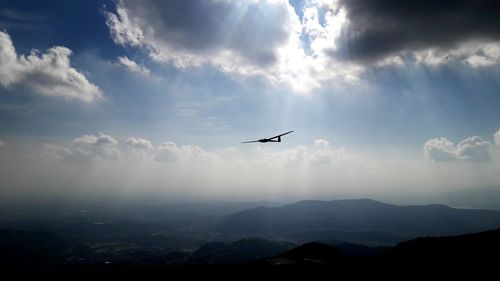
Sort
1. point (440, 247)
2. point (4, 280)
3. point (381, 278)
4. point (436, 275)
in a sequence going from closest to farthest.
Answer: point (436, 275)
point (381, 278)
point (440, 247)
point (4, 280)

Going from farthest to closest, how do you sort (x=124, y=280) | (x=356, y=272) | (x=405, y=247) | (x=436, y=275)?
(x=124, y=280), (x=405, y=247), (x=356, y=272), (x=436, y=275)

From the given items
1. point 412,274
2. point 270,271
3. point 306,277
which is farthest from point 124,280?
point 412,274

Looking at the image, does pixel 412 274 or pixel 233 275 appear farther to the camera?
pixel 233 275

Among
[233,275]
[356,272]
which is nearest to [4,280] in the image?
[233,275]

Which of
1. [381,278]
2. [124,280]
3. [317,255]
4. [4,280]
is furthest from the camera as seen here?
[4,280]

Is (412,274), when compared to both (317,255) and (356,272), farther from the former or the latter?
(317,255)

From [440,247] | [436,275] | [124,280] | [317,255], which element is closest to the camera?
[436,275]

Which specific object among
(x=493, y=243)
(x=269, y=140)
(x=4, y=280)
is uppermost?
(x=269, y=140)

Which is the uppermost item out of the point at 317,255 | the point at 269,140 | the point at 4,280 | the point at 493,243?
the point at 269,140

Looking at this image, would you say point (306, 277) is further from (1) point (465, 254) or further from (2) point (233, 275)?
(1) point (465, 254)

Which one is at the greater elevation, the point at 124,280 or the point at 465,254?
Answer: the point at 465,254
